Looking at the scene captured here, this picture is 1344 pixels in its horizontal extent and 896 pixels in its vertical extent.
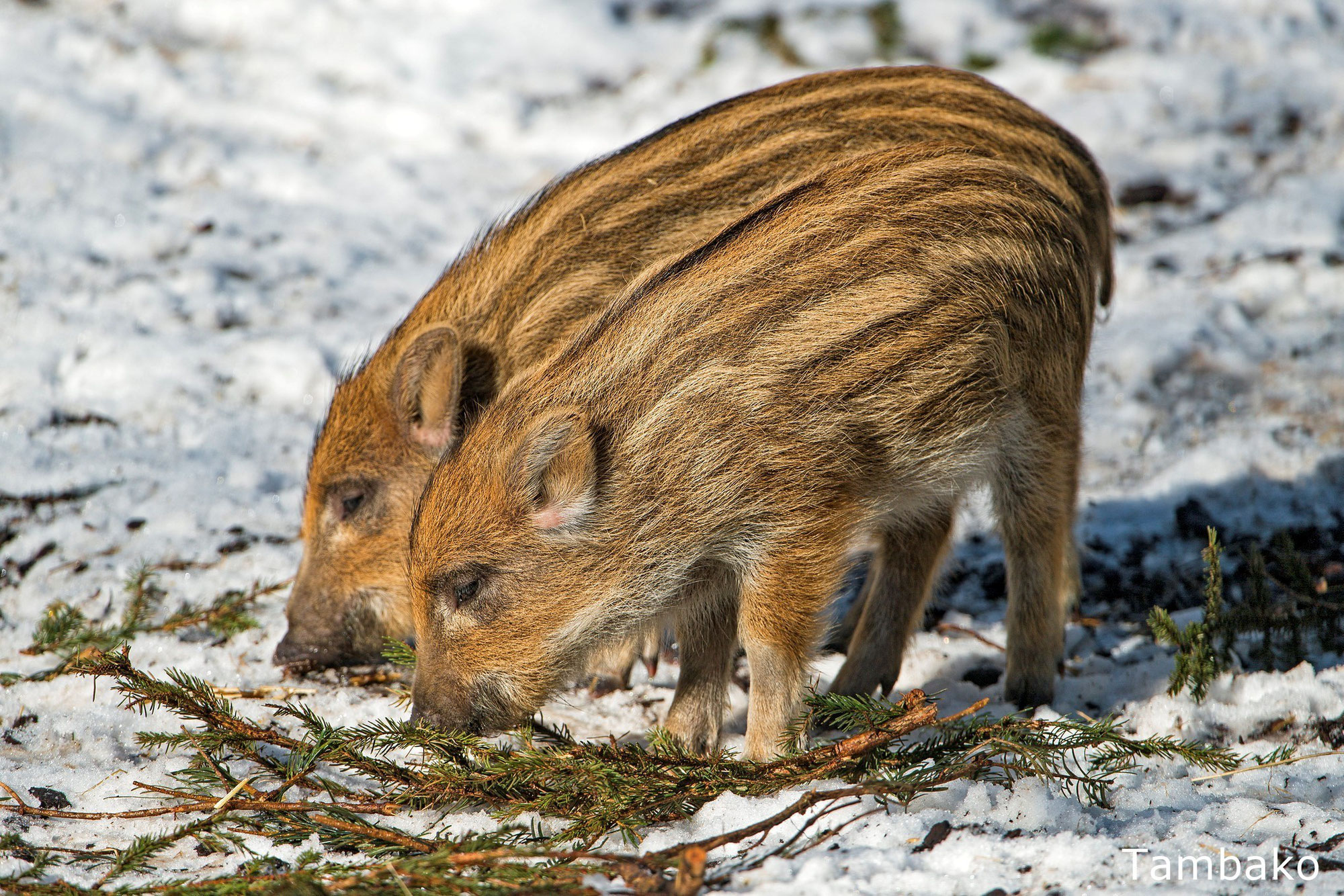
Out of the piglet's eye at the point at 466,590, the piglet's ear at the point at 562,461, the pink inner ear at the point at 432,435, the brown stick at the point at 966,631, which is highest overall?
the pink inner ear at the point at 432,435

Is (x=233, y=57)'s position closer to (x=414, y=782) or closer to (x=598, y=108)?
(x=598, y=108)

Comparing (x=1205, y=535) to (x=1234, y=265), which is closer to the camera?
(x=1205, y=535)

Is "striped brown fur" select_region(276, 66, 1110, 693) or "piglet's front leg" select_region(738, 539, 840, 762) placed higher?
"striped brown fur" select_region(276, 66, 1110, 693)

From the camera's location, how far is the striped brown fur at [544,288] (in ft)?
12.2

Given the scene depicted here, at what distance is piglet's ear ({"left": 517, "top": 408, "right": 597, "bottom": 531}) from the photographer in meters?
2.96

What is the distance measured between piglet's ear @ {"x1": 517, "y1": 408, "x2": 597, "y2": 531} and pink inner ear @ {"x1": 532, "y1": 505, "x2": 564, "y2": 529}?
1 centimetres

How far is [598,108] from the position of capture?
23.1 feet

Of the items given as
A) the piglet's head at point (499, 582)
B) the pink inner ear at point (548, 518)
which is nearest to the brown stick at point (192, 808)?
the piglet's head at point (499, 582)

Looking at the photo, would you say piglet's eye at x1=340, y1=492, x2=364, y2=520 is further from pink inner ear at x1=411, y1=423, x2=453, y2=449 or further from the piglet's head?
the piglet's head

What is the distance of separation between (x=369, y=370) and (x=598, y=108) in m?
3.69

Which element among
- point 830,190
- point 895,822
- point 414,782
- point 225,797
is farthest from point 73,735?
point 830,190

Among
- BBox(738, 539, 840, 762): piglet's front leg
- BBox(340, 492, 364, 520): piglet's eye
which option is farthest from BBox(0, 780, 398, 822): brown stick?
BBox(340, 492, 364, 520): piglet's eye

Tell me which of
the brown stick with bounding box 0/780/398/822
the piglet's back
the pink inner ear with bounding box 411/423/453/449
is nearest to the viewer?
the brown stick with bounding box 0/780/398/822

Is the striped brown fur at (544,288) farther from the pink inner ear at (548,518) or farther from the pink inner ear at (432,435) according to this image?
the pink inner ear at (548,518)
